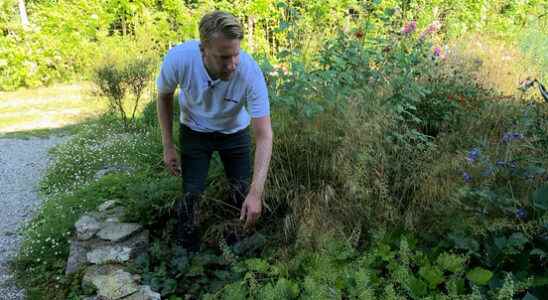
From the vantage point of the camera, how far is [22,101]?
29.6ft

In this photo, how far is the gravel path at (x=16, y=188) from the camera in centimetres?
358

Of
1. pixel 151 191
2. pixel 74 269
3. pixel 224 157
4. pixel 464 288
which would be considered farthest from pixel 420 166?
pixel 74 269

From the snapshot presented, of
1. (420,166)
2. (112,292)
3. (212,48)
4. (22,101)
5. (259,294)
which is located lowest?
(22,101)

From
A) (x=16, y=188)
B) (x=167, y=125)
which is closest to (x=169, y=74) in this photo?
(x=167, y=125)

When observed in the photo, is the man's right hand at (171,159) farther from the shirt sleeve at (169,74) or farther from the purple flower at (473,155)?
the purple flower at (473,155)

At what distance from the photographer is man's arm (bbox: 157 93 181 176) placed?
9.09 ft

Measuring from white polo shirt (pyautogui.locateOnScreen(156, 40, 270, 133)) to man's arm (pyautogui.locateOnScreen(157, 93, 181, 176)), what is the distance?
0.07 m

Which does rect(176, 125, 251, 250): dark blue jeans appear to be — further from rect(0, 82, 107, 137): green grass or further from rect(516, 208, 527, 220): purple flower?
rect(0, 82, 107, 137): green grass

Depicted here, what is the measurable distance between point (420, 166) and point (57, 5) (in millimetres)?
10633

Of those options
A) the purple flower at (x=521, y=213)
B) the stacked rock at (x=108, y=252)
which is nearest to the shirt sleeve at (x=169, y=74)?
the stacked rock at (x=108, y=252)

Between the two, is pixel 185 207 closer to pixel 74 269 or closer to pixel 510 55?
pixel 74 269

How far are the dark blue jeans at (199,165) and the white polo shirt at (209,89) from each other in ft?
0.27

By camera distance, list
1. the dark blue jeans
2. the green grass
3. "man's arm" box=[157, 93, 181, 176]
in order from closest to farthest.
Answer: "man's arm" box=[157, 93, 181, 176]
the dark blue jeans
the green grass

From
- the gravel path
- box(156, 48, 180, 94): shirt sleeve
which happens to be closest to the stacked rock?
the gravel path
